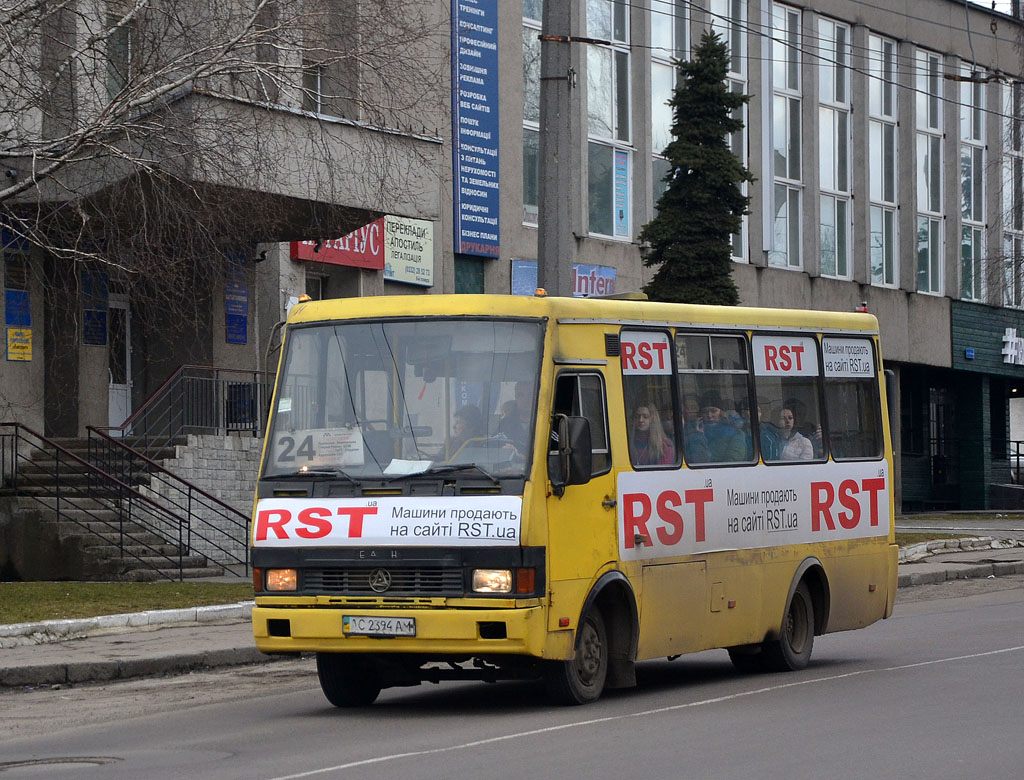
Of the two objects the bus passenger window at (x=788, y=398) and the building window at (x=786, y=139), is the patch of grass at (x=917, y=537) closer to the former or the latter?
the building window at (x=786, y=139)

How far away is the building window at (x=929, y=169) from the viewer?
157 ft

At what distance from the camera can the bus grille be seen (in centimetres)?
1061

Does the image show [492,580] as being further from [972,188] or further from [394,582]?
[972,188]

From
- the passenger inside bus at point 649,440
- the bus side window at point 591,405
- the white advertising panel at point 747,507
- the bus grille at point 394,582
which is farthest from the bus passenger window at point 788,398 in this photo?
the bus grille at point 394,582

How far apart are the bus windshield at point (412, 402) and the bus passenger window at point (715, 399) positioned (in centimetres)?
184

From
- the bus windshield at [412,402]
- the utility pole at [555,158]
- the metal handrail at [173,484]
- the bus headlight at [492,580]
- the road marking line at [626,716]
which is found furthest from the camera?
the metal handrail at [173,484]

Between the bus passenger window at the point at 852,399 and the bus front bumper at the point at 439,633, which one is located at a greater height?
the bus passenger window at the point at 852,399

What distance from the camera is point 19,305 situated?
24.8 meters

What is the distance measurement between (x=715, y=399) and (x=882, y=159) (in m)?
35.5

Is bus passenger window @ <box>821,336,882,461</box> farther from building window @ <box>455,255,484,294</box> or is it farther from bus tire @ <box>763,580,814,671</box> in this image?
building window @ <box>455,255,484,294</box>

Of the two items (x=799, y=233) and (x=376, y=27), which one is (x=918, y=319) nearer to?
(x=799, y=233)

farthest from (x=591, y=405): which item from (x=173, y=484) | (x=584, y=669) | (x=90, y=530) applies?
(x=173, y=484)

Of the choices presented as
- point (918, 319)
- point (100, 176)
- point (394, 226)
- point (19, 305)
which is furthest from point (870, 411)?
point (918, 319)

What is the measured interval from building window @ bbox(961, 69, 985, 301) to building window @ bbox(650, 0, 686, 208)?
45.0ft
